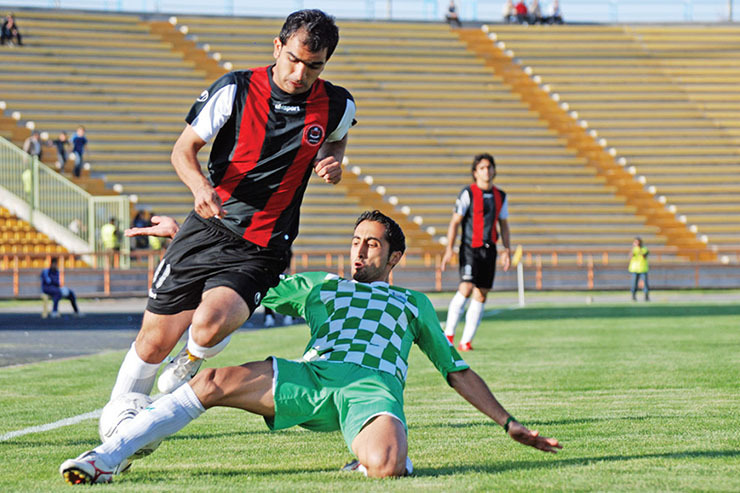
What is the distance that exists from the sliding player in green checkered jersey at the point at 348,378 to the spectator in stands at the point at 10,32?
31.6 m

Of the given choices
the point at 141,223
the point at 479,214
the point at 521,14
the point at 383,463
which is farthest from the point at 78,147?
the point at 383,463

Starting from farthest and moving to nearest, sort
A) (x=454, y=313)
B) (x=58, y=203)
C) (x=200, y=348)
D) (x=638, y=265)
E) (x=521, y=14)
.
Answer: (x=521, y=14) → (x=58, y=203) → (x=638, y=265) → (x=454, y=313) → (x=200, y=348)

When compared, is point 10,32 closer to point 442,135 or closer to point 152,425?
point 442,135

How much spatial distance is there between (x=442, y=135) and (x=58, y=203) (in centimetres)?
1296

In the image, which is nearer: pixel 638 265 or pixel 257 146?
pixel 257 146

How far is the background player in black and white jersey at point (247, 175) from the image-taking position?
4.83 metres

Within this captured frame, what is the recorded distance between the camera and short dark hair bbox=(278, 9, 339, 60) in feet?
15.5

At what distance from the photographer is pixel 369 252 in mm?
5113

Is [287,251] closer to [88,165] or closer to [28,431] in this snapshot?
[28,431]

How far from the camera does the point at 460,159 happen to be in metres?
34.6

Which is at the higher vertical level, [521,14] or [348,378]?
[521,14]

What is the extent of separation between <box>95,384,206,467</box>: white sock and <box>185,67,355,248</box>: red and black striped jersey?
0.86 metres

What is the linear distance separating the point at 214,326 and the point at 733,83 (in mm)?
36721

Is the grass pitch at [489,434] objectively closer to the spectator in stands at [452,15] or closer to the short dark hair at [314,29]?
the short dark hair at [314,29]
